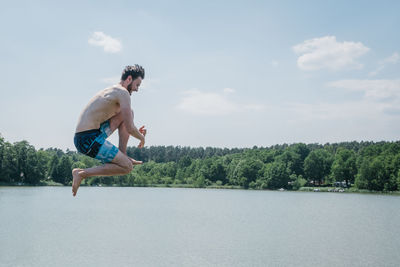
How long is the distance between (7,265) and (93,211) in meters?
40.7

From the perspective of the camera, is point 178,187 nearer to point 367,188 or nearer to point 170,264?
point 367,188

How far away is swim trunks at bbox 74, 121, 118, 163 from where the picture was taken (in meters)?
5.28

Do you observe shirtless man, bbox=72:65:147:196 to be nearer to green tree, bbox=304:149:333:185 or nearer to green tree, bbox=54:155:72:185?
green tree, bbox=54:155:72:185

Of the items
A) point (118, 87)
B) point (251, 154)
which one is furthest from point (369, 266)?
point (251, 154)

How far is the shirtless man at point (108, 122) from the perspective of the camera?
17.1 ft

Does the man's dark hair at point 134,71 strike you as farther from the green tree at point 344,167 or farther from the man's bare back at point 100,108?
the green tree at point 344,167

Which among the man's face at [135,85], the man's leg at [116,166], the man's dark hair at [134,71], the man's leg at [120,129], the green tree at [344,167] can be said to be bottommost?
the man's leg at [116,166]

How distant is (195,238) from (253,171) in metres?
105

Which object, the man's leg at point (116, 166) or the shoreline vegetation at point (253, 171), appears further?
the shoreline vegetation at point (253, 171)

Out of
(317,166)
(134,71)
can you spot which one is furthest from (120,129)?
(317,166)

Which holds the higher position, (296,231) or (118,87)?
(118,87)

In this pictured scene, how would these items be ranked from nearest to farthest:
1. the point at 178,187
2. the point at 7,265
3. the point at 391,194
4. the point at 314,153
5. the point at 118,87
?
the point at 118,87 < the point at 7,265 < the point at 391,194 < the point at 314,153 < the point at 178,187

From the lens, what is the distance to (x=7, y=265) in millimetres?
36625

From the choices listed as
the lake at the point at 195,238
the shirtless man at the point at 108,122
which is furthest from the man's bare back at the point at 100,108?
the lake at the point at 195,238
